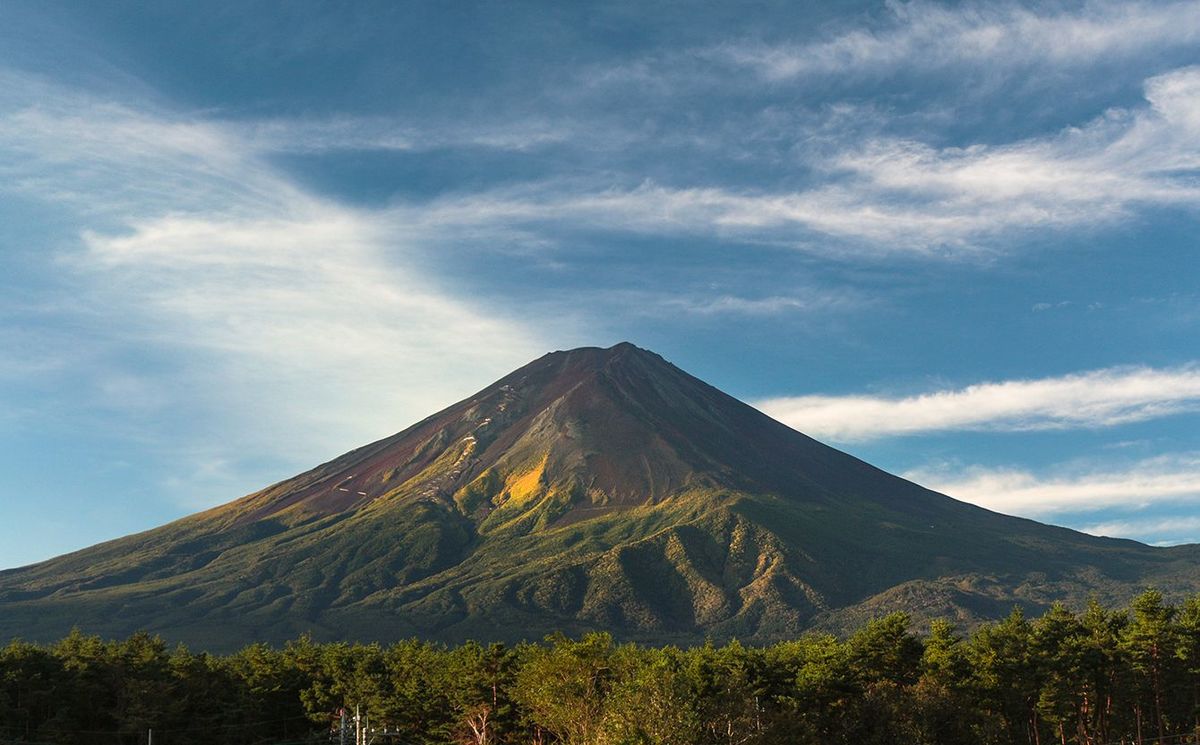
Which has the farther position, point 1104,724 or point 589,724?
point 1104,724

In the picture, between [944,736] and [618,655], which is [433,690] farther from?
[944,736]

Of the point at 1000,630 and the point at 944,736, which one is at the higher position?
the point at 1000,630

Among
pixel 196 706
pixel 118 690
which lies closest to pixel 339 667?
pixel 196 706

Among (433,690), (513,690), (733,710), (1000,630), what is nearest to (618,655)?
(513,690)

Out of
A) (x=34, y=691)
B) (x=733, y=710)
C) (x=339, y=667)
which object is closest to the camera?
(x=733, y=710)

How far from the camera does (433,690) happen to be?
286 feet

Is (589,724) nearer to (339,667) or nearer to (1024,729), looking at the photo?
(339,667)

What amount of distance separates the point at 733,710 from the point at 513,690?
21.9m

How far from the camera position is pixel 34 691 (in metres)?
81.1

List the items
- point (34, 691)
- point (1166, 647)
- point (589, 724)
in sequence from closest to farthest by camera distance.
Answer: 1. point (589, 724)
2. point (34, 691)
3. point (1166, 647)

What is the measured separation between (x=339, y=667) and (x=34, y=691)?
23.8m

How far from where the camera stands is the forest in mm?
76625

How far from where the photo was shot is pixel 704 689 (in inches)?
3031

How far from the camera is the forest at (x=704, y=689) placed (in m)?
76.6
